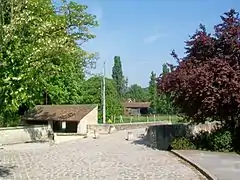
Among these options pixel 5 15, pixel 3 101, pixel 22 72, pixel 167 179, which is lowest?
pixel 167 179

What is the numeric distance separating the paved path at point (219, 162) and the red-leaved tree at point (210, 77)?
84.6 inches

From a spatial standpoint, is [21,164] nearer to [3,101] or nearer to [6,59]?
[3,101]

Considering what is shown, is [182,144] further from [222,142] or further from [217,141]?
[222,142]

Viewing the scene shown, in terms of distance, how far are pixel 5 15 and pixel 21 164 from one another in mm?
7000

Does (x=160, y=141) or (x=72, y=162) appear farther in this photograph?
(x=160, y=141)

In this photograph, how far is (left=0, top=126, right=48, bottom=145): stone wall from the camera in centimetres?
2874

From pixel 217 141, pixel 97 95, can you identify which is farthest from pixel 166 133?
pixel 97 95

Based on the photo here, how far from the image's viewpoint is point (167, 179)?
1368 centimetres

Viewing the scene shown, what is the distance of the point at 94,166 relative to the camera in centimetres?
1684

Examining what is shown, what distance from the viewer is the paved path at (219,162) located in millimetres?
14062

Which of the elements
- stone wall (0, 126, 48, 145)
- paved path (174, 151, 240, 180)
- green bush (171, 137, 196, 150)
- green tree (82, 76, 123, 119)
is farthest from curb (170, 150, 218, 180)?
green tree (82, 76, 123, 119)

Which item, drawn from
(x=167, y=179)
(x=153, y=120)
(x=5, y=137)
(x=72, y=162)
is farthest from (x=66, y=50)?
(x=153, y=120)

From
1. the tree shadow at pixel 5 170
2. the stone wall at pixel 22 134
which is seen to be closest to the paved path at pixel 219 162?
the tree shadow at pixel 5 170

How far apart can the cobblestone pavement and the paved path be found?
0.64 m
